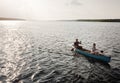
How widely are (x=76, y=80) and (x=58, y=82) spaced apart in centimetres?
236

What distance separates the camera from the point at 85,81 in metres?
17.9

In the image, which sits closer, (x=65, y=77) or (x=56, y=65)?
(x=65, y=77)

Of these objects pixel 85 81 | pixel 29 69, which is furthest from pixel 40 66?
pixel 85 81

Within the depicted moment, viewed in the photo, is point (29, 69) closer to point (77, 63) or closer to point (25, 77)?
point (25, 77)

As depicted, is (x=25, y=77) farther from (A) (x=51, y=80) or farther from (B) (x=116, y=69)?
(B) (x=116, y=69)

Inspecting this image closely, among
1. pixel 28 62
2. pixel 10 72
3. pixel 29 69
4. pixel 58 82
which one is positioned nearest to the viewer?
pixel 58 82

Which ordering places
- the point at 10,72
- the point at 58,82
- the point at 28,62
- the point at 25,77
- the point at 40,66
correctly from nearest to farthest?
the point at 58,82
the point at 25,77
the point at 10,72
the point at 40,66
the point at 28,62

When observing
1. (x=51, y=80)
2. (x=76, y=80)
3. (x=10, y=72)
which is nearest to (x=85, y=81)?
(x=76, y=80)

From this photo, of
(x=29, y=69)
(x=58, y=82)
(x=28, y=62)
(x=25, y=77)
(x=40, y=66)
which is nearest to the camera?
(x=58, y=82)

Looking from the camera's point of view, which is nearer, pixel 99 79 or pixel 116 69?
pixel 99 79

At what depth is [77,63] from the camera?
25.5m

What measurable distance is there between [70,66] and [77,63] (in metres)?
2.15

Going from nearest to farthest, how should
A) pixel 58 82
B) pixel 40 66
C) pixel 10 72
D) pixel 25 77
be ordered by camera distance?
pixel 58 82 → pixel 25 77 → pixel 10 72 → pixel 40 66

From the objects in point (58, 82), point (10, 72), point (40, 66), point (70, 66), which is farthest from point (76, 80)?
point (10, 72)
